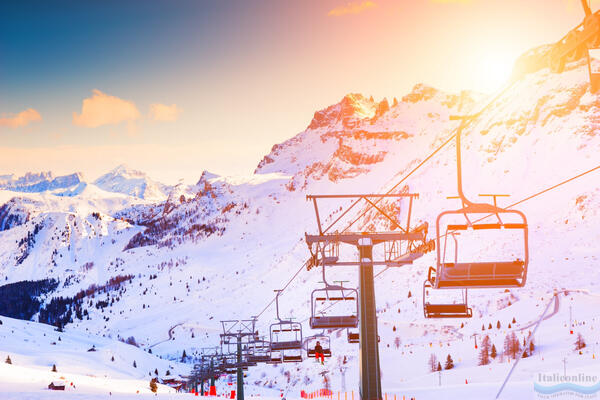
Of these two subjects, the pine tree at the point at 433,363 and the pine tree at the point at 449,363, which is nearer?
the pine tree at the point at 449,363

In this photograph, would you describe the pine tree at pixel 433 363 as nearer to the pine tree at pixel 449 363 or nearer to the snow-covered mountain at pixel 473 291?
the snow-covered mountain at pixel 473 291

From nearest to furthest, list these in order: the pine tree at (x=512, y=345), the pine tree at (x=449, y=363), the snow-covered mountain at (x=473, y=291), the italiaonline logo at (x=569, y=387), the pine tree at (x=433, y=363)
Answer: the italiaonline logo at (x=569, y=387) < the pine tree at (x=512, y=345) < the pine tree at (x=449, y=363) < the pine tree at (x=433, y=363) < the snow-covered mountain at (x=473, y=291)

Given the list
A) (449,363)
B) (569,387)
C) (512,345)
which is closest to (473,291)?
(512,345)

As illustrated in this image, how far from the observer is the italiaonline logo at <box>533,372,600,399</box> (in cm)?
4056

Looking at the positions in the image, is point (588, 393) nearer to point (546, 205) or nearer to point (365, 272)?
point (365, 272)

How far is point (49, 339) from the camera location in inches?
4279

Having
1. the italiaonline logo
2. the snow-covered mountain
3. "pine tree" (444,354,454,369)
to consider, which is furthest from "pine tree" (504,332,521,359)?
the italiaonline logo

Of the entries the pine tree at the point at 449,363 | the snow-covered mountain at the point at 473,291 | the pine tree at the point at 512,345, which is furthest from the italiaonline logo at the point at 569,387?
the pine tree at the point at 449,363

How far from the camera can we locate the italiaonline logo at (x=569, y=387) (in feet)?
133

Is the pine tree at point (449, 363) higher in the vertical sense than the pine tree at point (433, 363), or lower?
higher

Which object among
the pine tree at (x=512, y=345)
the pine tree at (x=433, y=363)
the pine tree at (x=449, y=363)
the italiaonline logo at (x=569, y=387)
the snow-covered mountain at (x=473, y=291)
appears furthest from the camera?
the snow-covered mountain at (x=473, y=291)

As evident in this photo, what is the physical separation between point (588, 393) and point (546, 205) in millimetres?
74812

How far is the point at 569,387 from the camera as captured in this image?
1689 inches

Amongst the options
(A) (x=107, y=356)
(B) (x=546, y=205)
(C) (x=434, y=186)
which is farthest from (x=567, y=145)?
(A) (x=107, y=356)
